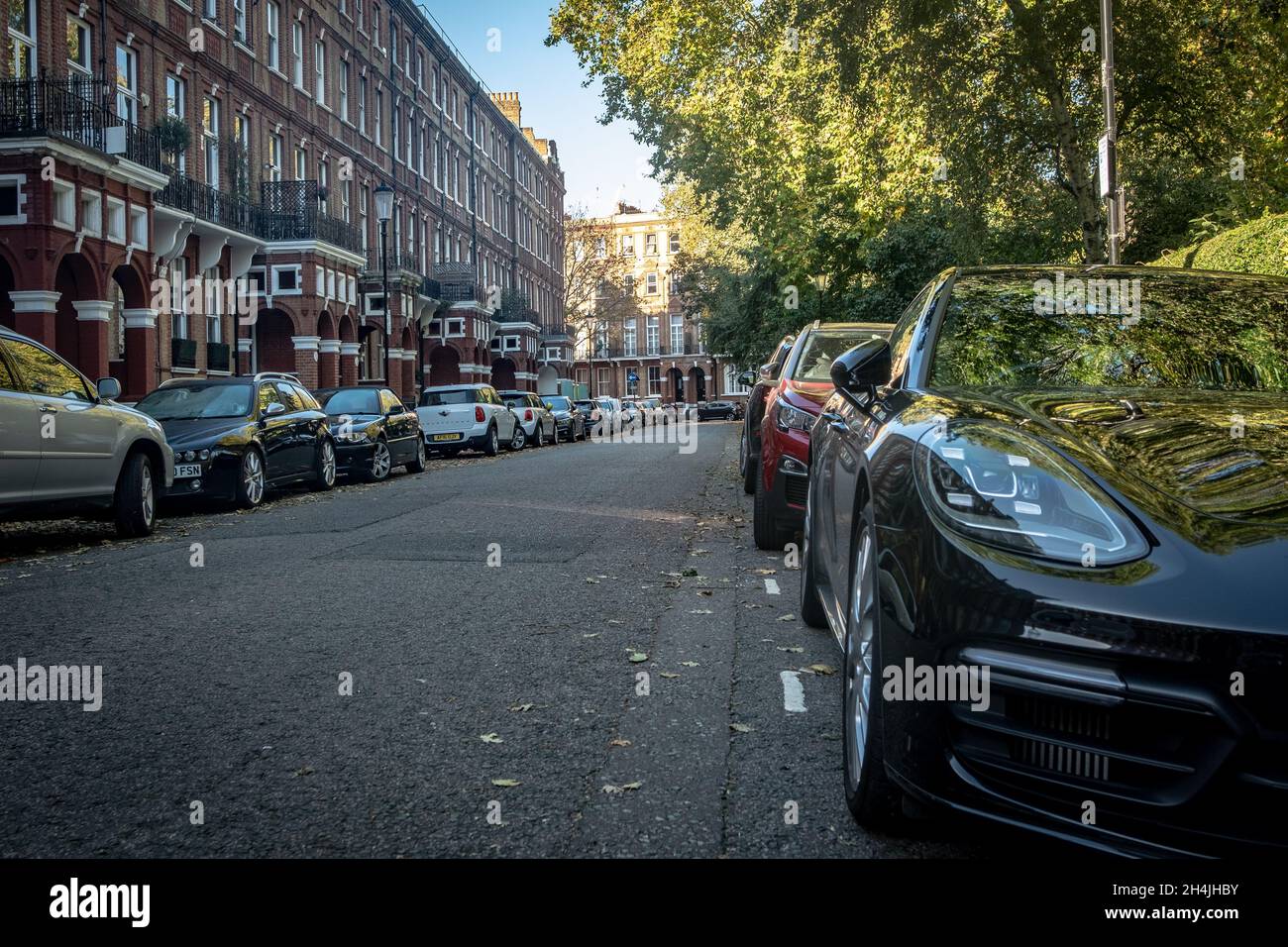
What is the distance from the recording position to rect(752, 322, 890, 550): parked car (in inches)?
318

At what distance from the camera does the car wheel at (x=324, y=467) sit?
16.6m

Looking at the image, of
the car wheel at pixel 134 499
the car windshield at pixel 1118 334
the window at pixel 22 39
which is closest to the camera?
the car windshield at pixel 1118 334

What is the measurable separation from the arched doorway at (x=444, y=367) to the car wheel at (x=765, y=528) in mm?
46192

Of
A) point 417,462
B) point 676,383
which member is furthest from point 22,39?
point 676,383

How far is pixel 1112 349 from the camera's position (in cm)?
420

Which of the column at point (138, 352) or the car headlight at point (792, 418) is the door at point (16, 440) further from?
the column at point (138, 352)

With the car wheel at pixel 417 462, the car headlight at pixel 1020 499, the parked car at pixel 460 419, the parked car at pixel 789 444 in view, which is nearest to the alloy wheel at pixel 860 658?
the car headlight at pixel 1020 499

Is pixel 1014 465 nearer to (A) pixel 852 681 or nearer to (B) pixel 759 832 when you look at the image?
(A) pixel 852 681

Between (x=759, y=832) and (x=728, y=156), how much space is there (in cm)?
3226

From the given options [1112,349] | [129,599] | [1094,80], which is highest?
[1094,80]

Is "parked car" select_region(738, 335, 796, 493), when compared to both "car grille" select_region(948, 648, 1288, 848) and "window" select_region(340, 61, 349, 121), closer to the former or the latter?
"car grille" select_region(948, 648, 1288, 848)

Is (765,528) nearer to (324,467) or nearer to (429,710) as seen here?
(429,710)

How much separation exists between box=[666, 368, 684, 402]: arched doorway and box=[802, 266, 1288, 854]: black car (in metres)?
98.7

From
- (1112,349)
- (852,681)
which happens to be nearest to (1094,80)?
(1112,349)
